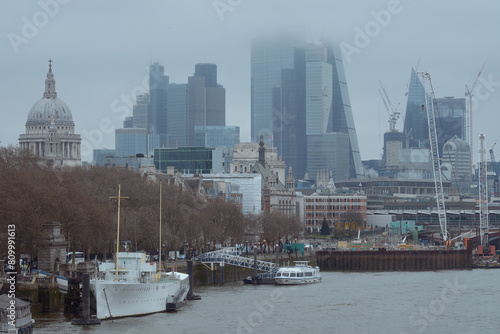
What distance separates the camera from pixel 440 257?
162 metres

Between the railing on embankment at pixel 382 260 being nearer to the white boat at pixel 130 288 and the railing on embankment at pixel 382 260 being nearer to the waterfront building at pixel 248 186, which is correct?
the waterfront building at pixel 248 186

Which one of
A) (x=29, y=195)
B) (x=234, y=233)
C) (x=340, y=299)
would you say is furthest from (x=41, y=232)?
(x=234, y=233)

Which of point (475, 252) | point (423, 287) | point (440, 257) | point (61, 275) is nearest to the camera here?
point (61, 275)

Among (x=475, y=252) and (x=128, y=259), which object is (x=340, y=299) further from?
(x=475, y=252)

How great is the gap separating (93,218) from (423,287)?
32.8 m

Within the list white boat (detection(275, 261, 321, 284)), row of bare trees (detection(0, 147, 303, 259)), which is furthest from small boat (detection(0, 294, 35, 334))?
white boat (detection(275, 261, 321, 284))

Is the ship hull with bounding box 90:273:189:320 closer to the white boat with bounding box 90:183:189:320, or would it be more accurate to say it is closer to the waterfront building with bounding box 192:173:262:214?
the white boat with bounding box 90:183:189:320

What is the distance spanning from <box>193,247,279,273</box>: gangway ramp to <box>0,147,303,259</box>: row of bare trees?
8.61 feet

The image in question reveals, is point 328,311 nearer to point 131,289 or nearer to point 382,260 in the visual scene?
point 131,289

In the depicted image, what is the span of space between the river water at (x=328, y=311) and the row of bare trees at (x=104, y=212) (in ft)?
22.2

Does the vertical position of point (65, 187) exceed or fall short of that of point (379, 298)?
it exceeds it

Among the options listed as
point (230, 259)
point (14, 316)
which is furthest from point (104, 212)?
point (14, 316)

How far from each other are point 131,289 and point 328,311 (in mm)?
14768

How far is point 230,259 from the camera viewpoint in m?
119
